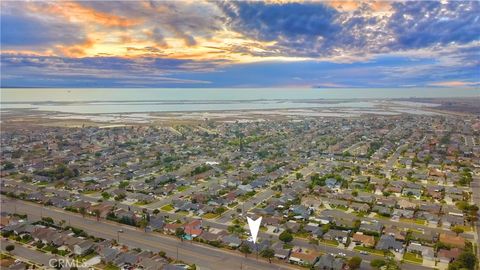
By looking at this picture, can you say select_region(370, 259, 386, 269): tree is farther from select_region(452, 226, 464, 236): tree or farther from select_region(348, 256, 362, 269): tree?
select_region(452, 226, 464, 236): tree

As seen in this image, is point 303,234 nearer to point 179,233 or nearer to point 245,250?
point 245,250

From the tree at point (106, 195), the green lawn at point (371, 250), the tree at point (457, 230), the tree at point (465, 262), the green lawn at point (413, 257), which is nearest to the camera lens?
the tree at point (465, 262)

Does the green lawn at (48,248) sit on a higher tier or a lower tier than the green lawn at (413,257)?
higher

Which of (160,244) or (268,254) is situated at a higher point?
(268,254)

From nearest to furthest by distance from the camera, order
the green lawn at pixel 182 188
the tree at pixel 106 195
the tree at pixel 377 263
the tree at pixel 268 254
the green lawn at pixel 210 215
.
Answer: the tree at pixel 377 263
the tree at pixel 268 254
the green lawn at pixel 210 215
the tree at pixel 106 195
the green lawn at pixel 182 188

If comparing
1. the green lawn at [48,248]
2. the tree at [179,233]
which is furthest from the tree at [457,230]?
the green lawn at [48,248]

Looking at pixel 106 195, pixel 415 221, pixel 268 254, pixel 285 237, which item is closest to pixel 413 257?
pixel 415 221

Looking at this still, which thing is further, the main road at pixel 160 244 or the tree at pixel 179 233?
the tree at pixel 179 233

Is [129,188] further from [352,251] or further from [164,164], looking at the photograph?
[352,251]
